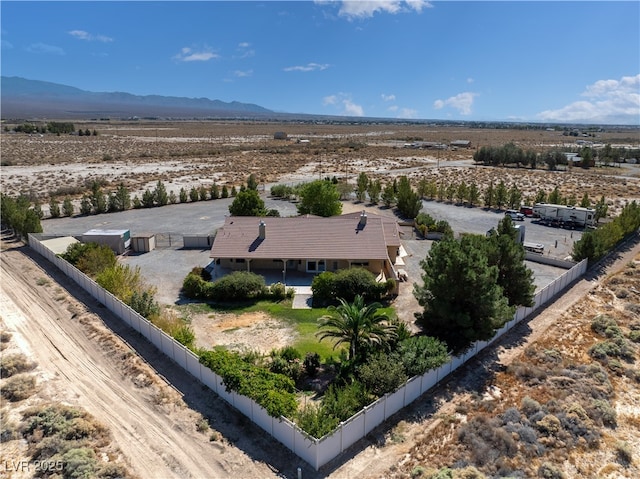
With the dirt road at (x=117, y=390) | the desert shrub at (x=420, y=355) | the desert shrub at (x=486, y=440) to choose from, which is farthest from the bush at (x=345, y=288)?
the desert shrub at (x=486, y=440)

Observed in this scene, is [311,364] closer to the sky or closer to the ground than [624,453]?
closer to the sky

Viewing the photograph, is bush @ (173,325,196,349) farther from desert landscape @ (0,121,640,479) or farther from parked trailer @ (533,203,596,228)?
parked trailer @ (533,203,596,228)

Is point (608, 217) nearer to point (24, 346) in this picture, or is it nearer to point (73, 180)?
point (24, 346)

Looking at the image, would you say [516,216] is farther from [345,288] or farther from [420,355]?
[420,355]

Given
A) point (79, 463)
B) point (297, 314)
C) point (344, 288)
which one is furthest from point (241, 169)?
point (79, 463)

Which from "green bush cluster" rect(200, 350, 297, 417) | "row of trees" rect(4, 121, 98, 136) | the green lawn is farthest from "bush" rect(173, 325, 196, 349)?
"row of trees" rect(4, 121, 98, 136)

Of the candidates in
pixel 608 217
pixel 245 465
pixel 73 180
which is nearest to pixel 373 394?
pixel 245 465
